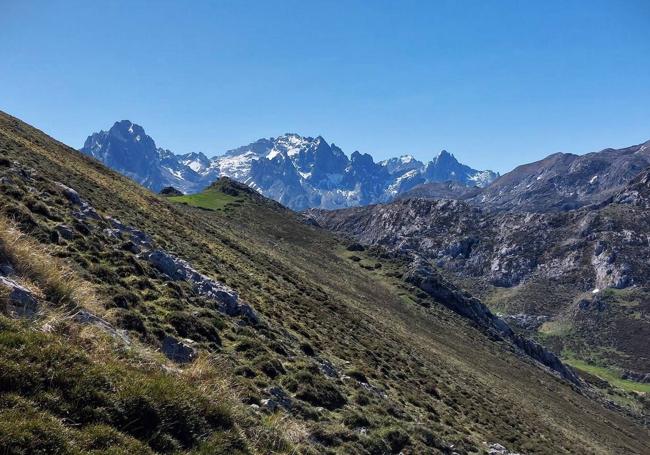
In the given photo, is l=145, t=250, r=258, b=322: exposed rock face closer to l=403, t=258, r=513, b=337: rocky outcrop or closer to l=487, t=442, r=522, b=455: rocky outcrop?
l=487, t=442, r=522, b=455: rocky outcrop

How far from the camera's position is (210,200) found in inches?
4882

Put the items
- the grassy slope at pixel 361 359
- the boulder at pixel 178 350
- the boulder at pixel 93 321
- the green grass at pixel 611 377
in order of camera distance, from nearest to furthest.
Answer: the boulder at pixel 93 321, the boulder at pixel 178 350, the grassy slope at pixel 361 359, the green grass at pixel 611 377

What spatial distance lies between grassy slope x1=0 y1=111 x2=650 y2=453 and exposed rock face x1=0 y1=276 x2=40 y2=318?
3198 mm

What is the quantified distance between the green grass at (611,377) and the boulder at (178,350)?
18692cm

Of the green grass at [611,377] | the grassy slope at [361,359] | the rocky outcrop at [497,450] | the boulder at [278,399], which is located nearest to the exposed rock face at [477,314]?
the grassy slope at [361,359]

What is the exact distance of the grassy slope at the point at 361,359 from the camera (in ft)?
55.3

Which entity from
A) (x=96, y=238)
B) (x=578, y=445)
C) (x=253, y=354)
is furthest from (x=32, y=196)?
(x=578, y=445)

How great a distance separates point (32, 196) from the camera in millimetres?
21062

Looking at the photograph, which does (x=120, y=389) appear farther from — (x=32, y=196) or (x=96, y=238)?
(x=32, y=196)

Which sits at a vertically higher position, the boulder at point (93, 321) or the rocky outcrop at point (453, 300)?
the rocky outcrop at point (453, 300)

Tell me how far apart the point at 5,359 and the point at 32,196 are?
17052 mm

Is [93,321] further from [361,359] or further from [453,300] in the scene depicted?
[453,300]

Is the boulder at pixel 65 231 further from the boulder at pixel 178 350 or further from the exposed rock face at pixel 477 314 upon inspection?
the exposed rock face at pixel 477 314

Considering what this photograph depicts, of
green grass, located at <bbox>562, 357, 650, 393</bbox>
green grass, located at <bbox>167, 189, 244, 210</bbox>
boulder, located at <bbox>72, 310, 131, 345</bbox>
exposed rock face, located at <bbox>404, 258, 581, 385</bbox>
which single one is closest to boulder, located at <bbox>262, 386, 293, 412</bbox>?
boulder, located at <bbox>72, 310, 131, 345</bbox>
